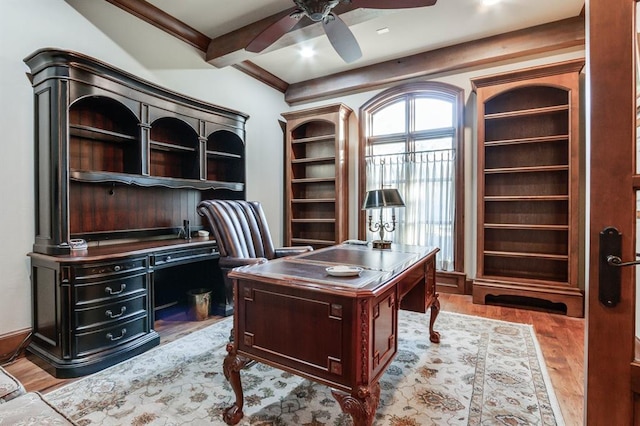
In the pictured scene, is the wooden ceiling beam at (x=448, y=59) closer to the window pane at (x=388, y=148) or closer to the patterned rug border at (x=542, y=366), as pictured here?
the window pane at (x=388, y=148)

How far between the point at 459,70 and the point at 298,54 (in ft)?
7.01

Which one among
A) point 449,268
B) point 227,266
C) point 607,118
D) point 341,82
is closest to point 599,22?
point 607,118

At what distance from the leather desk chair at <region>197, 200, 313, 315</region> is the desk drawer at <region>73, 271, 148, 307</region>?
659mm

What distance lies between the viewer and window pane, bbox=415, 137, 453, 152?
4.22 meters

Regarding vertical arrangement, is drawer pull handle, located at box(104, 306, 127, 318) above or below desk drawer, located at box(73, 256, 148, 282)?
below

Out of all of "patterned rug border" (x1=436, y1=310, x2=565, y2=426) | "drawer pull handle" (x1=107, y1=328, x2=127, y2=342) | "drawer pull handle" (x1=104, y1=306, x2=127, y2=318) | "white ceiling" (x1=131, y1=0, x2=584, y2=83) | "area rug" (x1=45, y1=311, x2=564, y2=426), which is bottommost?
"area rug" (x1=45, y1=311, x2=564, y2=426)

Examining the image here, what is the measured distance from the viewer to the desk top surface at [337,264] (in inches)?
59.1

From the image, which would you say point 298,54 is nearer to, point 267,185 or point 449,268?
point 267,185

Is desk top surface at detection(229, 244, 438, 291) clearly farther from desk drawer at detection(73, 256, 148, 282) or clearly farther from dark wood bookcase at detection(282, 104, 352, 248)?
dark wood bookcase at detection(282, 104, 352, 248)

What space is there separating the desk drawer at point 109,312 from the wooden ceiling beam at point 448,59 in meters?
3.90

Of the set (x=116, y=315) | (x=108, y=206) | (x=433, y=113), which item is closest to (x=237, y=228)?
(x=116, y=315)

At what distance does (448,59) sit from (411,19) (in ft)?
2.99

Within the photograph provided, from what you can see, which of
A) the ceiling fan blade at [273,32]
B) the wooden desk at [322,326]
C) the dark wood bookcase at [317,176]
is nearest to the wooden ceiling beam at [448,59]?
the dark wood bookcase at [317,176]

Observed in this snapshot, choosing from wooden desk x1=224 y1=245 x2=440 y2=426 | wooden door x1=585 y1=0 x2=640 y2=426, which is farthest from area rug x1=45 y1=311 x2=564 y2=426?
wooden door x1=585 y1=0 x2=640 y2=426
